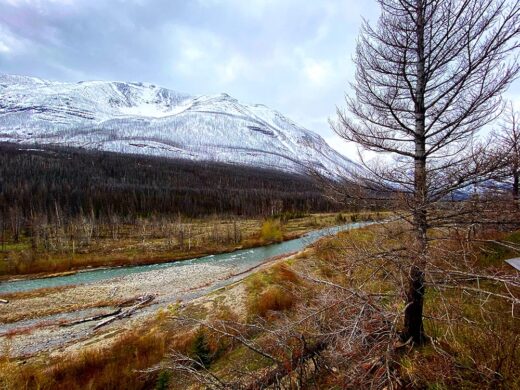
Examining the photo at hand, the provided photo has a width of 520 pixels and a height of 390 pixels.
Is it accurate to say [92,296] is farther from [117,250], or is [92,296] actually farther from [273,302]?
[117,250]

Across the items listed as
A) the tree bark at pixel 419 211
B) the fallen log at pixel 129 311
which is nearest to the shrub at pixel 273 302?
the fallen log at pixel 129 311

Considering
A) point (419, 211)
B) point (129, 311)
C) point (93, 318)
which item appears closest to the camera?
point (419, 211)

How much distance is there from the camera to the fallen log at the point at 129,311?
19.8m

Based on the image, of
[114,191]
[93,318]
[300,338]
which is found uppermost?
[114,191]

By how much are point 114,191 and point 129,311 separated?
3524 inches

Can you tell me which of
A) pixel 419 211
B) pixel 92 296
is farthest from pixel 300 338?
→ pixel 92 296

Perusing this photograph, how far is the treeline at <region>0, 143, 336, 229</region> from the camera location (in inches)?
3268

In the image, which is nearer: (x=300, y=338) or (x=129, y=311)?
(x=300, y=338)

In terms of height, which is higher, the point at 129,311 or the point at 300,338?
the point at 300,338

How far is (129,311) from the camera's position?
2183 cm

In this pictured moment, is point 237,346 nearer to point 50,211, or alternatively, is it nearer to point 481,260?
point 481,260

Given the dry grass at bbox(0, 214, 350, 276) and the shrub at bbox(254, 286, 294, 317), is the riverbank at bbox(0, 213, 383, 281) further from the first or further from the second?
the shrub at bbox(254, 286, 294, 317)

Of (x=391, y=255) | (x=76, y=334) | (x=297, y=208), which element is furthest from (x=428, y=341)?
(x=297, y=208)

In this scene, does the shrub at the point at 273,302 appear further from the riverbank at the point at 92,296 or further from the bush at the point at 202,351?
the bush at the point at 202,351
